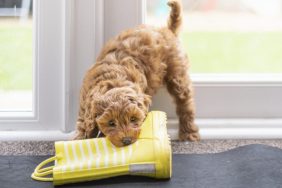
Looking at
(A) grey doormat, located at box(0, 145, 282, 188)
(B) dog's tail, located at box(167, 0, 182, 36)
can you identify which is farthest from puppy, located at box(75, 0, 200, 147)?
(A) grey doormat, located at box(0, 145, 282, 188)

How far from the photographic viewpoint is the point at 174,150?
5.22 ft

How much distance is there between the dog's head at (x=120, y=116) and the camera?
4.30ft

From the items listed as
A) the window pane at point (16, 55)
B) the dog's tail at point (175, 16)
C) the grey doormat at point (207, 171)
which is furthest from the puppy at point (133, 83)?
the window pane at point (16, 55)

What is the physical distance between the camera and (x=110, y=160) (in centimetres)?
127

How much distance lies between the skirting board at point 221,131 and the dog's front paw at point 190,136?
0.02 metres

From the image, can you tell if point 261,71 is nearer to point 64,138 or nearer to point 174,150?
point 174,150

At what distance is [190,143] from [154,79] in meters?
0.24

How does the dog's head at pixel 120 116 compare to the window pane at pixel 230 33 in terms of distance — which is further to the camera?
the window pane at pixel 230 33

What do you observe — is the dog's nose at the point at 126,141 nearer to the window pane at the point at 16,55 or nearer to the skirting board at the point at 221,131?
the skirting board at the point at 221,131

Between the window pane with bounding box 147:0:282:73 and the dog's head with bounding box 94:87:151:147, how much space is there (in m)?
0.50

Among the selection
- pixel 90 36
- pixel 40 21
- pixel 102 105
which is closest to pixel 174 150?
pixel 102 105

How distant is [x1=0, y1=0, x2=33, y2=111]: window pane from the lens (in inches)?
68.0

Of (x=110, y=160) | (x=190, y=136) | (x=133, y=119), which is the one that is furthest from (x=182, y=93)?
(x=110, y=160)

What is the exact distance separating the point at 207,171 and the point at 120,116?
10.6 inches
